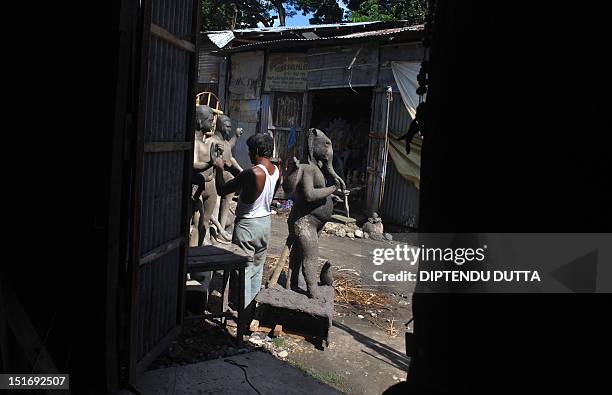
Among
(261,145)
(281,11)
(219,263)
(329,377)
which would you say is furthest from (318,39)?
(281,11)

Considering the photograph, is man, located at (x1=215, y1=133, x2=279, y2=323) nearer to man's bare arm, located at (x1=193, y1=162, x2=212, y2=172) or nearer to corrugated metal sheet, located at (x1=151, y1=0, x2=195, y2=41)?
man's bare arm, located at (x1=193, y1=162, x2=212, y2=172)

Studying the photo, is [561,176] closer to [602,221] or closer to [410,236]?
[602,221]

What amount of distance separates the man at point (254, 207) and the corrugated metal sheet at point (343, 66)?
6222mm

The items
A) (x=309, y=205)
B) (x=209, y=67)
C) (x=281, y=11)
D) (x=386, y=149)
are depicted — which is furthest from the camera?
(x=281, y=11)

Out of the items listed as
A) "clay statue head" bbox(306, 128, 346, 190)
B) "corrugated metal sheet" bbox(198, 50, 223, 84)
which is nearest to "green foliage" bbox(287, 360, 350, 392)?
"clay statue head" bbox(306, 128, 346, 190)

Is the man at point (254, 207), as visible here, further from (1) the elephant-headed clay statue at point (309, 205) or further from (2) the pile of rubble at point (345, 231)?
(2) the pile of rubble at point (345, 231)

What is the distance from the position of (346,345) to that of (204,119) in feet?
11.8

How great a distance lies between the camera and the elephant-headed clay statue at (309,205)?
5.93 meters

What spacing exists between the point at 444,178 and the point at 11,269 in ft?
10.6

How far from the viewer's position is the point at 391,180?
11.1m

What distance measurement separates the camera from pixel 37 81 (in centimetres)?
315

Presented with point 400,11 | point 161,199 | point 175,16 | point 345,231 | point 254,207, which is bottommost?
point 345,231

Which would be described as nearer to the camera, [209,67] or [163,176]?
[163,176]

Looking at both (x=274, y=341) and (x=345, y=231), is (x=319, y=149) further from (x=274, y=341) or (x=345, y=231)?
(x=345, y=231)
